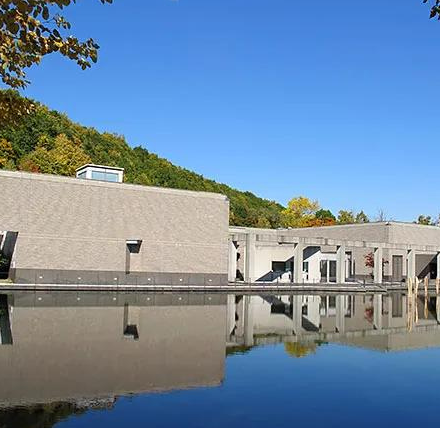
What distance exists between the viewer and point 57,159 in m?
73.6

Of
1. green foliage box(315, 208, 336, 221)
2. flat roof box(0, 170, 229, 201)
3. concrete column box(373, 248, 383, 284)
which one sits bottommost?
concrete column box(373, 248, 383, 284)

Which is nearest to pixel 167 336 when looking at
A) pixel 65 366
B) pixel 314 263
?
pixel 65 366

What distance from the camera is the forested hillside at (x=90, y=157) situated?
7362cm

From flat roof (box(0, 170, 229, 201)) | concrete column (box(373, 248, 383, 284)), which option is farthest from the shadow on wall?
concrete column (box(373, 248, 383, 284))

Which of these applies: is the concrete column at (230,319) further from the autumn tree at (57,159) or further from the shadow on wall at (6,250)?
the autumn tree at (57,159)

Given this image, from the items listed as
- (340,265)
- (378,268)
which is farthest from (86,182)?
(378,268)

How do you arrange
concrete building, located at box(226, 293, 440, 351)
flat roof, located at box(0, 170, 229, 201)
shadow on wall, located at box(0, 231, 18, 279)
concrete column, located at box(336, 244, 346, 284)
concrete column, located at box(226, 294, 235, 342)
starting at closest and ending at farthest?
concrete building, located at box(226, 293, 440, 351) → concrete column, located at box(226, 294, 235, 342) → flat roof, located at box(0, 170, 229, 201) → shadow on wall, located at box(0, 231, 18, 279) → concrete column, located at box(336, 244, 346, 284)

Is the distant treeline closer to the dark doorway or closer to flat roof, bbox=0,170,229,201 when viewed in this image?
flat roof, bbox=0,170,229,201

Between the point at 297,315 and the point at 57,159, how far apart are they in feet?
177

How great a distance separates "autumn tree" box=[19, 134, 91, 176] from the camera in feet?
237

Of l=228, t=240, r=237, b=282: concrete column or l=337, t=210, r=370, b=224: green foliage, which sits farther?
l=337, t=210, r=370, b=224: green foliage

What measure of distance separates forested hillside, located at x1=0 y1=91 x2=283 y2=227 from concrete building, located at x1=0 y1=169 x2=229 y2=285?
Answer: 3024cm

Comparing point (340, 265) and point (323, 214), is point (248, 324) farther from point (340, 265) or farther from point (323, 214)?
point (323, 214)

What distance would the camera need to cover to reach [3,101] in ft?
21.3
